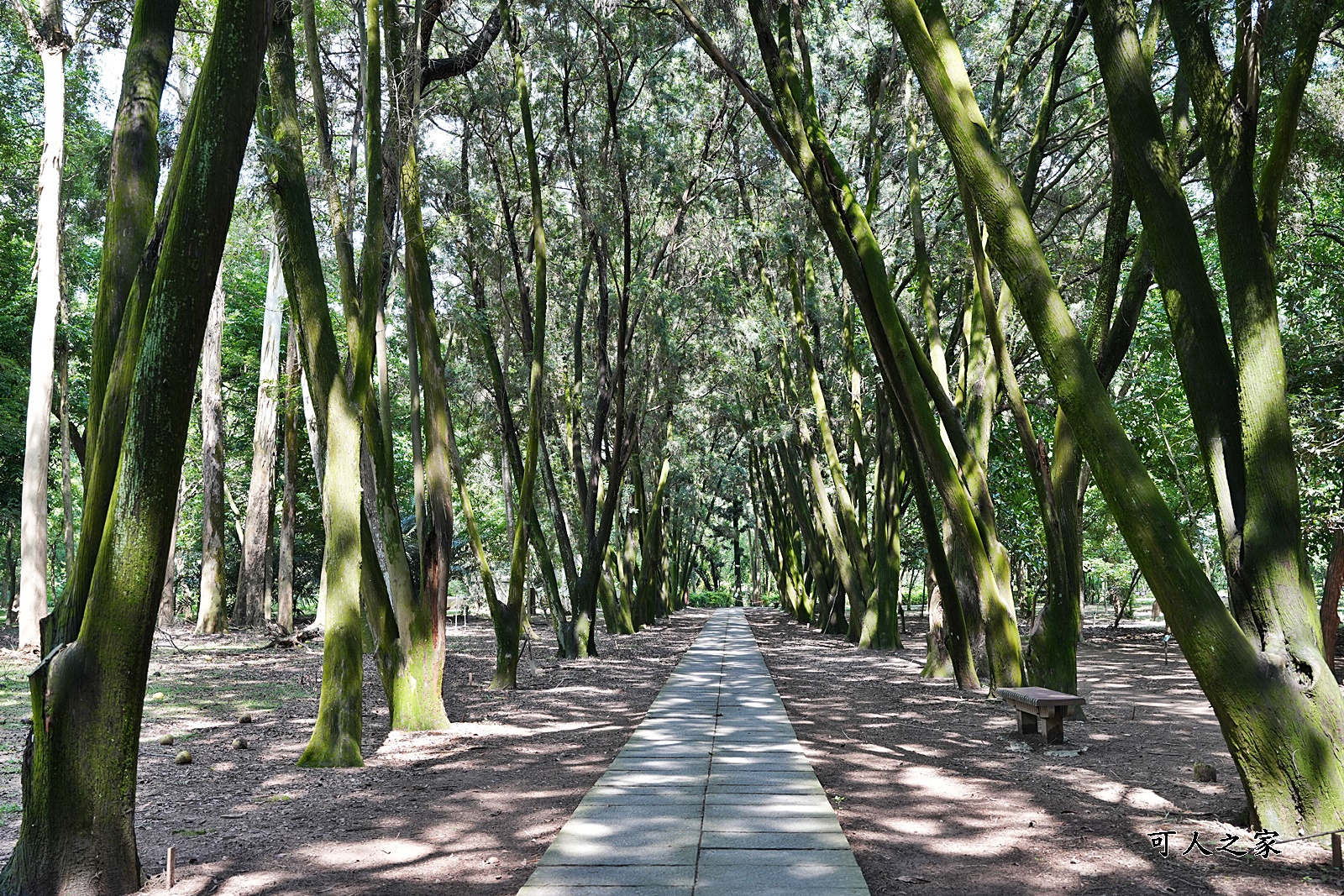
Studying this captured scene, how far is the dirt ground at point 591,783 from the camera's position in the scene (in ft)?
14.1

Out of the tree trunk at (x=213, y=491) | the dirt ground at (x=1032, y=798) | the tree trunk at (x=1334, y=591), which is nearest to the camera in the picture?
the dirt ground at (x=1032, y=798)

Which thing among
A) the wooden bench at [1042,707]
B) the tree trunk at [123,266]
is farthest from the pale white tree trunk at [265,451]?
the wooden bench at [1042,707]

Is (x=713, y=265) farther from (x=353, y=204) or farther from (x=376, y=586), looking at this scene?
(x=376, y=586)

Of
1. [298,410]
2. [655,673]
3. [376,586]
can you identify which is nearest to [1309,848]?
[376,586]

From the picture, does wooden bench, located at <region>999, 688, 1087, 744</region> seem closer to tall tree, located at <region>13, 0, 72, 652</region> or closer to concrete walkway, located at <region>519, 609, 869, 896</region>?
concrete walkway, located at <region>519, 609, 869, 896</region>

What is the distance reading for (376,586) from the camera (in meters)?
8.21

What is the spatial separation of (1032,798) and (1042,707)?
1.72m

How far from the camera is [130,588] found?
407 cm

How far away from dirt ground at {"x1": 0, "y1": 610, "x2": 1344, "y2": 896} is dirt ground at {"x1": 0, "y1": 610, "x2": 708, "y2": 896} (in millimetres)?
22

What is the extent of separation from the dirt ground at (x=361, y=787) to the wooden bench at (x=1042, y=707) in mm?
3272

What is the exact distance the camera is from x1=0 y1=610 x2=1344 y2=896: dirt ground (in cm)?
430

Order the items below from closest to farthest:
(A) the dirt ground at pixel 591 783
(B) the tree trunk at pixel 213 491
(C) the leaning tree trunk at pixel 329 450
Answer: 1. (A) the dirt ground at pixel 591 783
2. (C) the leaning tree trunk at pixel 329 450
3. (B) the tree trunk at pixel 213 491

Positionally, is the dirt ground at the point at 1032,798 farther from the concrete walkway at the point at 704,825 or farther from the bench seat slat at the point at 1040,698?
the bench seat slat at the point at 1040,698

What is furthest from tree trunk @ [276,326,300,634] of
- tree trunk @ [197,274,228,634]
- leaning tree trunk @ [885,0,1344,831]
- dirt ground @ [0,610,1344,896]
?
leaning tree trunk @ [885,0,1344,831]
